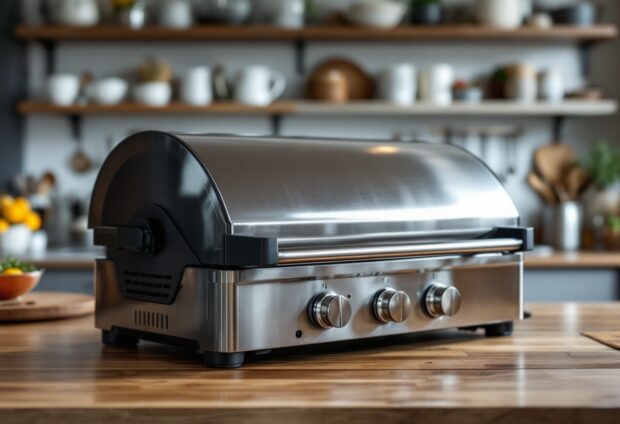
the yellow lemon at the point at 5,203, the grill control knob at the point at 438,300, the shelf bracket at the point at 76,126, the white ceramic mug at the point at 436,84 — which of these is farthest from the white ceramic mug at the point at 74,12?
the grill control knob at the point at 438,300

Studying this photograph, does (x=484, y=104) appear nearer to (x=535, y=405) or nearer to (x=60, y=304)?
(x=60, y=304)

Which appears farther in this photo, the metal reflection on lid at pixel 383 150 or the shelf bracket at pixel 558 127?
the shelf bracket at pixel 558 127

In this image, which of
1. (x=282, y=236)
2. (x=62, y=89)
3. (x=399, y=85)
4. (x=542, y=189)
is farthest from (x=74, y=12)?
(x=282, y=236)

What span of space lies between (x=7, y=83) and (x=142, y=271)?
2943mm

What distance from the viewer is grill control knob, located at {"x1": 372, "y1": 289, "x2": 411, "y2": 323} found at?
54.1 inches

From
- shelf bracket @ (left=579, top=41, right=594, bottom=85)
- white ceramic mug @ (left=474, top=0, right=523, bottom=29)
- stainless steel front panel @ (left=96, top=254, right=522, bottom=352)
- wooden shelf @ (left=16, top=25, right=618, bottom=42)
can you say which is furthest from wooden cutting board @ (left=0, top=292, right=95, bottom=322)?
shelf bracket @ (left=579, top=41, right=594, bottom=85)

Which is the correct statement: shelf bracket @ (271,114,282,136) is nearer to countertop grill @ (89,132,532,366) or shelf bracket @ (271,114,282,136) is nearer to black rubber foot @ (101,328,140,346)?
countertop grill @ (89,132,532,366)

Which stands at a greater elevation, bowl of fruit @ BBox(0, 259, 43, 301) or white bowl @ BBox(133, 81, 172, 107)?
white bowl @ BBox(133, 81, 172, 107)

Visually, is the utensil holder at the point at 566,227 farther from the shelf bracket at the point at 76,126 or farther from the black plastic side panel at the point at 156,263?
the black plastic side panel at the point at 156,263

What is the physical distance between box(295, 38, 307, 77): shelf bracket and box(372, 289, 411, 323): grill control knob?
9.59 ft

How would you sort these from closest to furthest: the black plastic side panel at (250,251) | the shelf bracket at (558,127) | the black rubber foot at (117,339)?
the black plastic side panel at (250,251) < the black rubber foot at (117,339) < the shelf bracket at (558,127)

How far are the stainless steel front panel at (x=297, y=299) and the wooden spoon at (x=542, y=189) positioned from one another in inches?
110

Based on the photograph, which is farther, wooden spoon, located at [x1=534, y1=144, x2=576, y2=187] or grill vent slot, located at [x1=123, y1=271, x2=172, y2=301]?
wooden spoon, located at [x1=534, y1=144, x2=576, y2=187]

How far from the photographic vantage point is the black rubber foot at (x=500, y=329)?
1.56 meters
